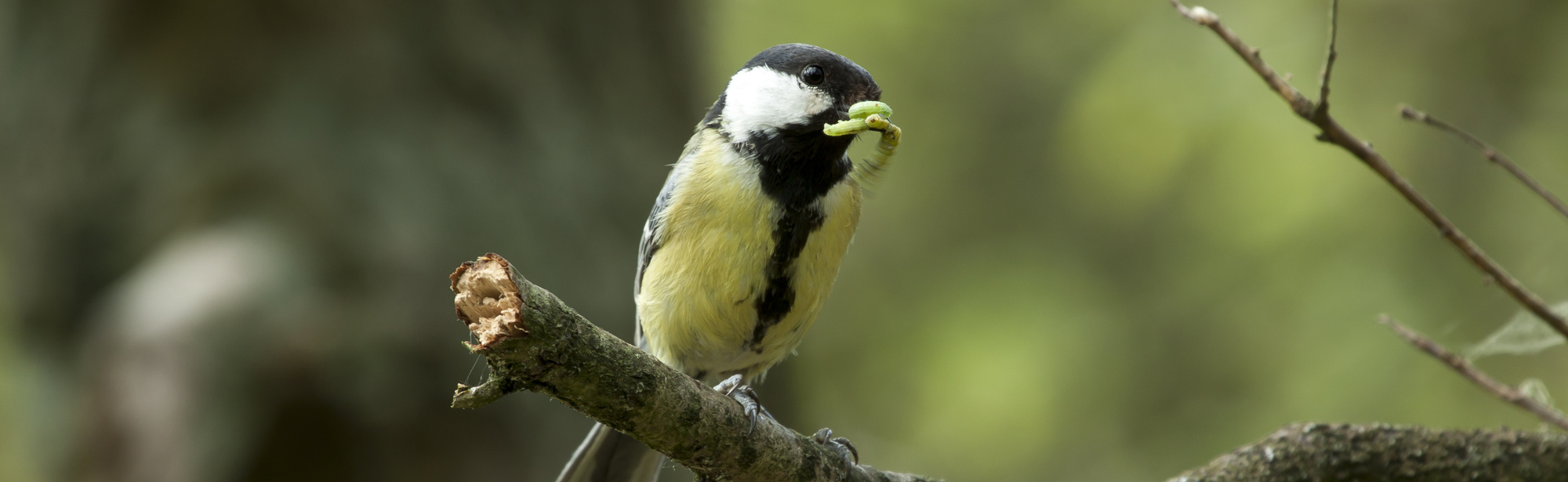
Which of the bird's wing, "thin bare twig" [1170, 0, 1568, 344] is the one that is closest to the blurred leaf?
"thin bare twig" [1170, 0, 1568, 344]

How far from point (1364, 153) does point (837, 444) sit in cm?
100

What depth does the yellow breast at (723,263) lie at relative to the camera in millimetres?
1977

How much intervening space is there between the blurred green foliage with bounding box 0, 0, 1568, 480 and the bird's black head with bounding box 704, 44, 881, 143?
1546 mm

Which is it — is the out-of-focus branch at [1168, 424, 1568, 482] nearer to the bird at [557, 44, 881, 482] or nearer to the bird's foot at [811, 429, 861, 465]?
the bird's foot at [811, 429, 861, 465]

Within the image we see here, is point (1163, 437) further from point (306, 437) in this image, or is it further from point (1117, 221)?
point (306, 437)

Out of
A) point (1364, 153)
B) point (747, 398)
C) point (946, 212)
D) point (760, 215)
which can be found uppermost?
point (946, 212)

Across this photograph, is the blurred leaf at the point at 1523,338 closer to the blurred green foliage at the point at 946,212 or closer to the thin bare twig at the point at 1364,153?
the thin bare twig at the point at 1364,153

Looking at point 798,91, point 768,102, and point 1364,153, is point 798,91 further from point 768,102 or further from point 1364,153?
point 1364,153

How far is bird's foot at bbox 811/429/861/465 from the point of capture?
1735 mm

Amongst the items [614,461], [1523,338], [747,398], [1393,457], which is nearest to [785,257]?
[747,398]

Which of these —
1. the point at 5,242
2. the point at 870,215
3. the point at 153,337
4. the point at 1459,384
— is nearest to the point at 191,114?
the point at 153,337

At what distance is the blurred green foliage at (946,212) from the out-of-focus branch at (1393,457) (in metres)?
0.84

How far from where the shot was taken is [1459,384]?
11.3 ft

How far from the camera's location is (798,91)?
199 centimetres
